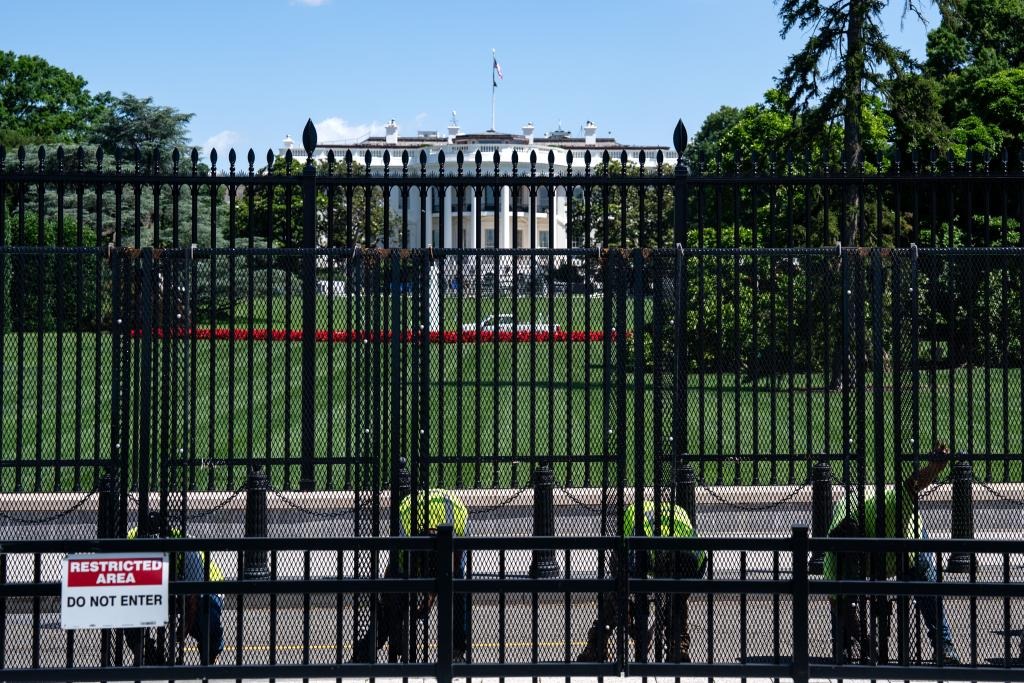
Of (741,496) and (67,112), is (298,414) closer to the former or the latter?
(741,496)

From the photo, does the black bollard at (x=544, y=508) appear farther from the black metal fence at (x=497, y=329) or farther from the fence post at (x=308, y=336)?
the fence post at (x=308, y=336)

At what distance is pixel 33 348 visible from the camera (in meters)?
22.0

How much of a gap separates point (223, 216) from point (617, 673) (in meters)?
37.3

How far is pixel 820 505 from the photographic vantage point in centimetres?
917

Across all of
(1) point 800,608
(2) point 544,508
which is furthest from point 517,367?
(1) point 800,608

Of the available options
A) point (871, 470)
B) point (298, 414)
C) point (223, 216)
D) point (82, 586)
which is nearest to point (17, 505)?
point (82, 586)

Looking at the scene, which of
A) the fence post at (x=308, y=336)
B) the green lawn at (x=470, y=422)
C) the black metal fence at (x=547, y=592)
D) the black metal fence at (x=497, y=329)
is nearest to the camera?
the black metal fence at (x=547, y=592)

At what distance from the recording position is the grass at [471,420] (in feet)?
27.1

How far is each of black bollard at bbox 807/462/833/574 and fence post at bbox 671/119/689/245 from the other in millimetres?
2296

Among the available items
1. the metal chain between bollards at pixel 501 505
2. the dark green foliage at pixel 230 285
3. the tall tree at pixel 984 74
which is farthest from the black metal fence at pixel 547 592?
the tall tree at pixel 984 74

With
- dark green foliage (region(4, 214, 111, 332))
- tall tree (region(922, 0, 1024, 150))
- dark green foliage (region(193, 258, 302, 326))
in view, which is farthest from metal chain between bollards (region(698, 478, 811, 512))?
tall tree (region(922, 0, 1024, 150))

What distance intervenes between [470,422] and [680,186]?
8.47m

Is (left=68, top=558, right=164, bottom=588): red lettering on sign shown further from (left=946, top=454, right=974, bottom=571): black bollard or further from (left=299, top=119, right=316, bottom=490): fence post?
(left=946, top=454, right=974, bottom=571): black bollard

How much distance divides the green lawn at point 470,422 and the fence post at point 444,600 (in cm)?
116
